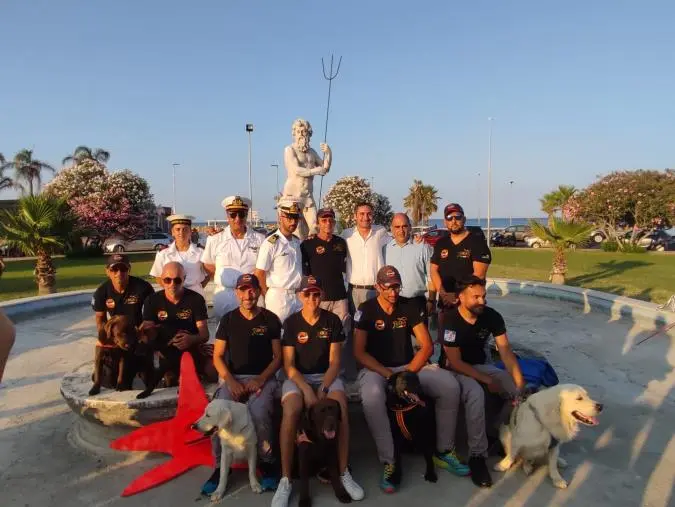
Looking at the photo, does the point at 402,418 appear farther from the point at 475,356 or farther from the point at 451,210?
the point at 451,210

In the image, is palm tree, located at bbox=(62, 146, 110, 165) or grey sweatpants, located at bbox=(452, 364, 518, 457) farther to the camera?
palm tree, located at bbox=(62, 146, 110, 165)

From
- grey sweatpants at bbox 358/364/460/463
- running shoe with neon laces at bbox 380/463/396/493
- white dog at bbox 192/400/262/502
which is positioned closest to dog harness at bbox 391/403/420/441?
grey sweatpants at bbox 358/364/460/463

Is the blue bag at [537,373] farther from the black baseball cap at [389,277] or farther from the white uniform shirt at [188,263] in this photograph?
the white uniform shirt at [188,263]

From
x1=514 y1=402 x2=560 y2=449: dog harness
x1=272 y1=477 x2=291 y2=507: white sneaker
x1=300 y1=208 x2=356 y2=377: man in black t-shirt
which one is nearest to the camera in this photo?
x1=272 y1=477 x2=291 y2=507: white sneaker

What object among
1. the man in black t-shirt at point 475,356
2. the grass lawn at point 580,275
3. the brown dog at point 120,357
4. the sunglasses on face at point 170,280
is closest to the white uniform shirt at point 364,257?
the man in black t-shirt at point 475,356

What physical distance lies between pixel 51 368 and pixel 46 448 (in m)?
2.55

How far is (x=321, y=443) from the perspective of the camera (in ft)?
10.4

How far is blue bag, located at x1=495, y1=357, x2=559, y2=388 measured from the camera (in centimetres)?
425

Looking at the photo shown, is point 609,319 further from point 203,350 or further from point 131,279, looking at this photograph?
point 131,279

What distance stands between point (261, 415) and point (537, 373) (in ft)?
8.32

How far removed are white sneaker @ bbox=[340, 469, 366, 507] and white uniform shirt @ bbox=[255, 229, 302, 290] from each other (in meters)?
1.77

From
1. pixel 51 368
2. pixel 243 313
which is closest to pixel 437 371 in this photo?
pixel 243 313

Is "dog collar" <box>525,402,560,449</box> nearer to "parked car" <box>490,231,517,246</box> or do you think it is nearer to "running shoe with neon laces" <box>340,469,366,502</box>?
"running shoe with neon laces" <box>340,469,366,502</box>

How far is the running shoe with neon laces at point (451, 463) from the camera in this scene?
134 inches
